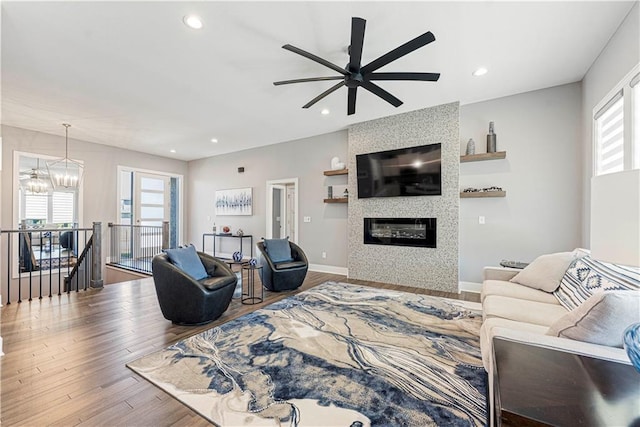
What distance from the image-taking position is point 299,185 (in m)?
6.20

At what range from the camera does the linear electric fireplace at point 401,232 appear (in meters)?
4.49

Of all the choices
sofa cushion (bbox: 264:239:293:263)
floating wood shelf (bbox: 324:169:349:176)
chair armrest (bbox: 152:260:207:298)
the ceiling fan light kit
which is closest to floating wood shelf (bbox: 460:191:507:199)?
floating wood shelf (bbox: 324:169:349:176)

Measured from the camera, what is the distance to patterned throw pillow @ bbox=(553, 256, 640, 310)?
69.0 inches

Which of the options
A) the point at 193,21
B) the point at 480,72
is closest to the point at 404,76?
the point at 480,72

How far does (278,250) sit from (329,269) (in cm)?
173

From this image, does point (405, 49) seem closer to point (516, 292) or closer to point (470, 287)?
point (516, 292)

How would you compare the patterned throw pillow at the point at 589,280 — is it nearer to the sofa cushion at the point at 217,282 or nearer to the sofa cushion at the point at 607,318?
the sofa cushion at the point at 607,318

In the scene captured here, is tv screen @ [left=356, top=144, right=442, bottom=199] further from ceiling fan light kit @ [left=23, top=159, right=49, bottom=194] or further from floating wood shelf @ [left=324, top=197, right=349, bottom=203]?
ceiling fan light kit @ [left=23, top=159, right=49, bottom=194]

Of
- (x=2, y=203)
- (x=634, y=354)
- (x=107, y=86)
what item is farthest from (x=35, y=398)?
(x=2, y=203)

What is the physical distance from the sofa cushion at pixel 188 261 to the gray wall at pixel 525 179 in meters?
3.94

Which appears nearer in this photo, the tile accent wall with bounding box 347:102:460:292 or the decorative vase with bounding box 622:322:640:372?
the decorative vase with bounding box 622:322:640:372

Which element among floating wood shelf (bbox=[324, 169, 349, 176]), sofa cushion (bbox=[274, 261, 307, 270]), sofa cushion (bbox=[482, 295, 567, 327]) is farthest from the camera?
floating wood shelf (bbox=[324, 169, 349, 176])

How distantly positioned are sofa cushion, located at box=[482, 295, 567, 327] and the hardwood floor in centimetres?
172

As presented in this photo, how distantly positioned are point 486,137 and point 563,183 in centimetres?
119
